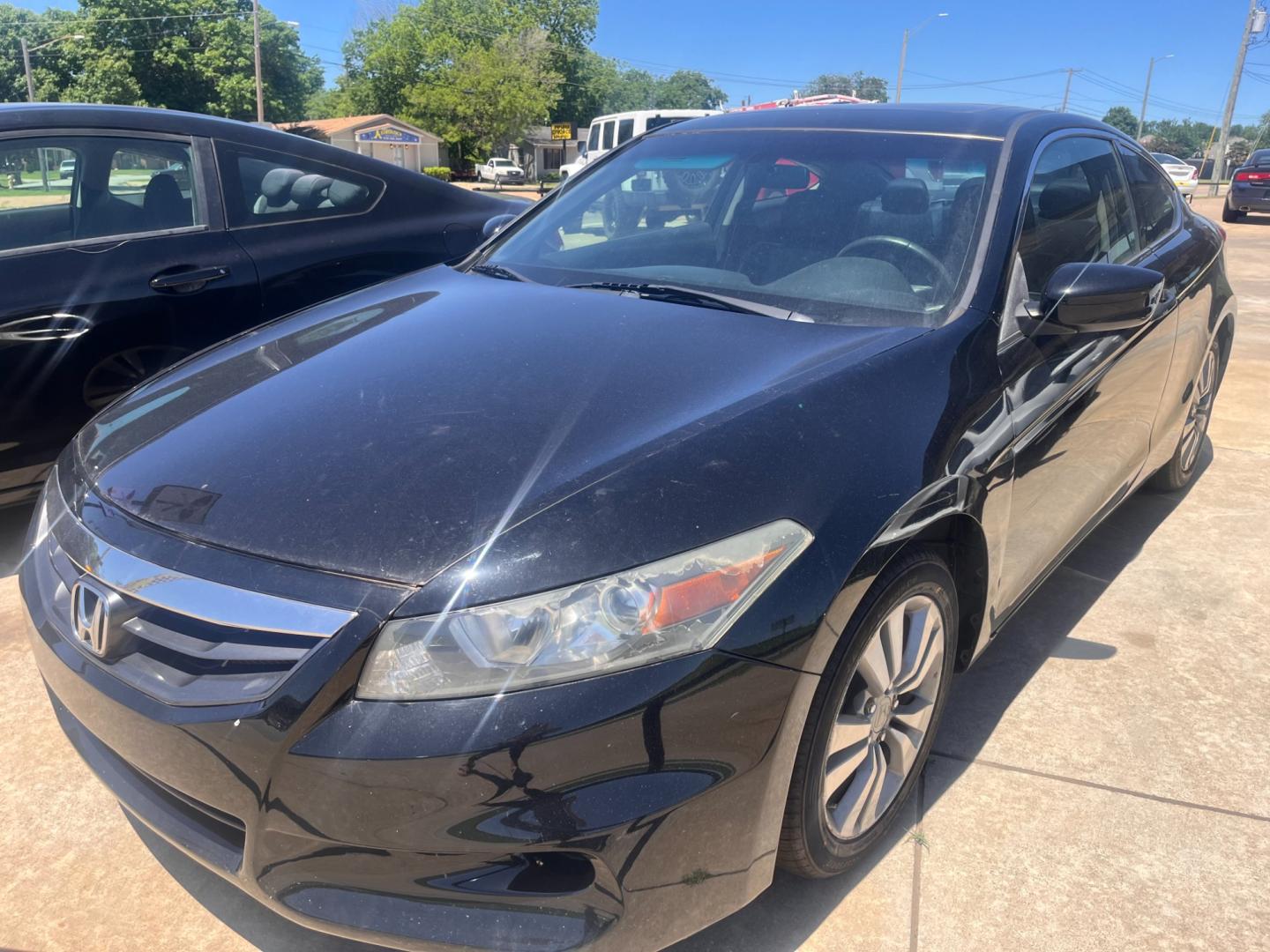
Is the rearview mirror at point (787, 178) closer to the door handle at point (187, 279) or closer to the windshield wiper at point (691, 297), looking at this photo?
the windshield wiper at point (691, 297)

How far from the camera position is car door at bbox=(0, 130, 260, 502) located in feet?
10.9

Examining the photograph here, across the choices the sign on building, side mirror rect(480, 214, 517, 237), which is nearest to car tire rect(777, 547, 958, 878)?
side mirror rect(480, 214, 517, 237)

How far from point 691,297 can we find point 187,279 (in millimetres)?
2099

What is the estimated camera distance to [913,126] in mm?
2908

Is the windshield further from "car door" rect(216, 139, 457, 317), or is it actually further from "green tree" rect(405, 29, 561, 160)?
"green tree" rect(405, 29, 561, 160)

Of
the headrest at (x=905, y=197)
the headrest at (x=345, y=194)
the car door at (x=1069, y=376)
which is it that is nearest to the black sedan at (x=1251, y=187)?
the car door at (x=1069, y=376)

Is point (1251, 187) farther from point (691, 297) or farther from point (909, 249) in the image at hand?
point (691, 297)

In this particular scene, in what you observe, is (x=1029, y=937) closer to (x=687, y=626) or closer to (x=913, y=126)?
(x=687, y=626)

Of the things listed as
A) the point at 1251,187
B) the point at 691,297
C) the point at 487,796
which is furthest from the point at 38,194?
the point at 1251,187

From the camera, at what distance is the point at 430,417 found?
1.96 meters

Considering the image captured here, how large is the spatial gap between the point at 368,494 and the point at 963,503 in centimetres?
120

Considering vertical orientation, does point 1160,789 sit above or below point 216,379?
below

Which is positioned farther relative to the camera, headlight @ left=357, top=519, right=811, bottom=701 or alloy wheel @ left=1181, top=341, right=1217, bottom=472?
alloy wheel @ left=1181, top=341, right=1217, bottom=472

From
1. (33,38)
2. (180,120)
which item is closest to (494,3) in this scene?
(33,38)
